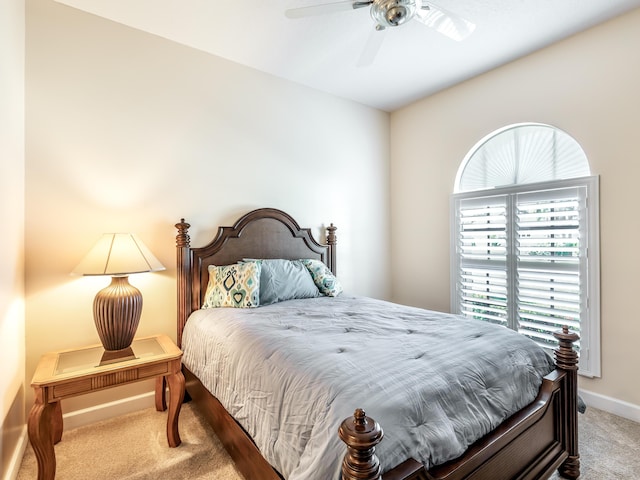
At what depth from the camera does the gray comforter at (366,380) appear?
108 centimetres

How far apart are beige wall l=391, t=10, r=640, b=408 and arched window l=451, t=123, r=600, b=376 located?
9cm

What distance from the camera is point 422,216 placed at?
12.2ft

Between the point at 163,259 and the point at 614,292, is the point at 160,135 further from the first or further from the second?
the point at 614,292

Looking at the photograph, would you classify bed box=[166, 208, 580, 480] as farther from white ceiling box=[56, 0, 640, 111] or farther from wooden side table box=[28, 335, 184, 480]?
white ceiling box=[56, 0, 640, 111]

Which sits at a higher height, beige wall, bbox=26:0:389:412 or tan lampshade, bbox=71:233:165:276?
beige wall, bbox=26:0:389:412

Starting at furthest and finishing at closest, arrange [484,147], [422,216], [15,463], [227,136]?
[422,216] < [484,147] < [227,136] < [15,463]

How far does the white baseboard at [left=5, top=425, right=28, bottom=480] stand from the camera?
166cm

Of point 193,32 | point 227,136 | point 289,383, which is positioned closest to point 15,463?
point 289,383

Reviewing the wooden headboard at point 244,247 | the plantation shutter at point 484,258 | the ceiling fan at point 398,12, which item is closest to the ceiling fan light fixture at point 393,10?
the ceiling fan at point 398,12

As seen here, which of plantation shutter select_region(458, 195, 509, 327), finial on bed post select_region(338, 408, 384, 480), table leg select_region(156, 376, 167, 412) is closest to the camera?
finial on bed post select_region(338, 408, 384, 480)

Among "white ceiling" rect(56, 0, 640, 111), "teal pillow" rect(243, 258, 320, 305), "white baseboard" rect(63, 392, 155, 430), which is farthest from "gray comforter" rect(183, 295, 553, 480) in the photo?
"white ceiling" rect(56, 0, 640, 111)

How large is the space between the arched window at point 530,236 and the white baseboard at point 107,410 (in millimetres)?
2883

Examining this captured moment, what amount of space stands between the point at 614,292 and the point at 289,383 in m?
2.47

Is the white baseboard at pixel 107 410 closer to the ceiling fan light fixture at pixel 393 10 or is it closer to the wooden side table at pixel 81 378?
the wooden side table at pixel 81 378
